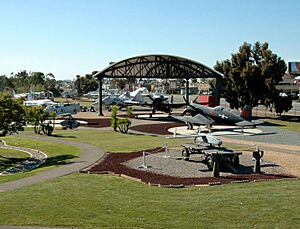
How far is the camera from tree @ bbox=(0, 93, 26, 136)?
1069 inches

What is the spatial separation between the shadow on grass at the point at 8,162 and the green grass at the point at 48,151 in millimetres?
1854

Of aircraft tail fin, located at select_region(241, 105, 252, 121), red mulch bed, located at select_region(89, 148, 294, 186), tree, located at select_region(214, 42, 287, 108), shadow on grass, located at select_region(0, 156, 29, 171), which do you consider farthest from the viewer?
tree, located at select_region(214, 42, 287, 108)

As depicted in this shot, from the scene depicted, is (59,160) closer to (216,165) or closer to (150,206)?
(216,165)

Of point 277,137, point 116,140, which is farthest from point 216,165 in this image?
point 277,137

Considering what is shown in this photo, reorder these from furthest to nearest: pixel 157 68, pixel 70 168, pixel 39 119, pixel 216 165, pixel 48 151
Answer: pixel 157 68, pixel 39 119, pixel 48 151, pixel 70 168, pixel 216 165

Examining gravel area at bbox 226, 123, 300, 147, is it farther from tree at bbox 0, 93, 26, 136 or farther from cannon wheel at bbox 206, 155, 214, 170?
tree at bbox 0, 93, 26, 136

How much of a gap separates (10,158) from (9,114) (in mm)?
2903

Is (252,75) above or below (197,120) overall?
above

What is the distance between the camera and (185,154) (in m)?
24.5

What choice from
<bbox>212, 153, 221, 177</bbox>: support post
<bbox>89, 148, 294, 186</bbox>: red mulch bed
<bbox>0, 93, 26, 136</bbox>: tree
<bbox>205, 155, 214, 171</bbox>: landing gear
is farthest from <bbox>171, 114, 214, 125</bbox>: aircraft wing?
<bbox>212, 153, 221, 177</bbox>: support post

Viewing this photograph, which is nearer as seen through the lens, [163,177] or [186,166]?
[163,177]

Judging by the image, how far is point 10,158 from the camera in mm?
27578

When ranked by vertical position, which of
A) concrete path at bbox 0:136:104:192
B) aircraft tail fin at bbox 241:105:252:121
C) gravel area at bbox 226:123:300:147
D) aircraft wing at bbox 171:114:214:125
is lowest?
concrete path at bbox 0:136:104:192

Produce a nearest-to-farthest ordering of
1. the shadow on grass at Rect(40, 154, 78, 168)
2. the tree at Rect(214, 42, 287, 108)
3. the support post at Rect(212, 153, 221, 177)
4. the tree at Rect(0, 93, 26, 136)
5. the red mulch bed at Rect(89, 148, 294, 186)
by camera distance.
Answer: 1. the red mulch bed at Rect(89, 148, 294, 186)
2. the support post at Rect(212, 153, 221, 177)
3. the shadow on grass at Rect(40, 154, 78, 168)
4. the tree at Rect(0, 93, 26, 136)
5. the tree at Rect(214, 42, 287, 108)
